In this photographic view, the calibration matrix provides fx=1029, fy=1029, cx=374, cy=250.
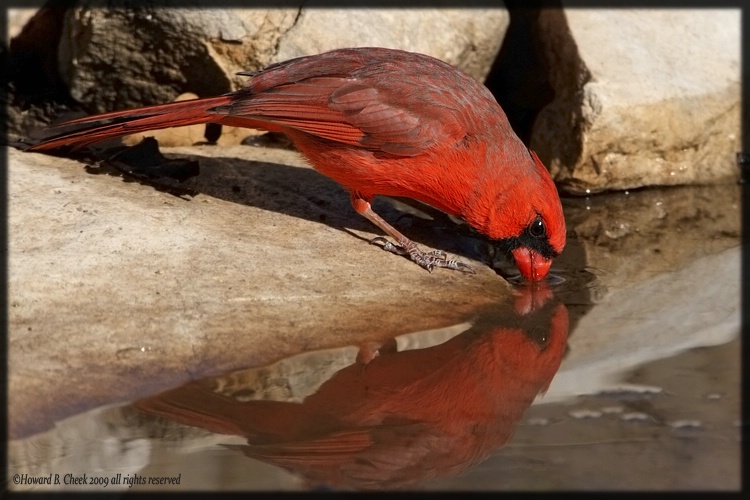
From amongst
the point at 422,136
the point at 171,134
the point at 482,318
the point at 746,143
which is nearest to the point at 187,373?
the point at 482,318

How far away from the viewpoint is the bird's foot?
16.4 ft

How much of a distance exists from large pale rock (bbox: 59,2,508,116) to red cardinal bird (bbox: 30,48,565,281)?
0.83m

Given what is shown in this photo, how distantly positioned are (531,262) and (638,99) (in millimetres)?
1756

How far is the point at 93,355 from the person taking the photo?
376cm

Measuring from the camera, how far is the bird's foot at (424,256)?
4.99 m

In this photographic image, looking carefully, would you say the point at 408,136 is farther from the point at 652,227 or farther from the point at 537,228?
the point at 652,227

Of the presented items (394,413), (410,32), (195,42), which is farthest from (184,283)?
(410,32)

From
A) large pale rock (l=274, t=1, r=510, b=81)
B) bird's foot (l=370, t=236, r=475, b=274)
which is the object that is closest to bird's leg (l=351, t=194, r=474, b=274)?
bird's foot (l=370, t=236, r=475, b=274)

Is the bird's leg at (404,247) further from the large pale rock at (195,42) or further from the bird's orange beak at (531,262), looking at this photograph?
the large pale rock at (195,42)

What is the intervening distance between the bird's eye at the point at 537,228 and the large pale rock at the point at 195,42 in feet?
5.97

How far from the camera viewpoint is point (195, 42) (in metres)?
5.81

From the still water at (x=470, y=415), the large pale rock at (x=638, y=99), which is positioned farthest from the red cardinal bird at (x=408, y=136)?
the large pale rock at (x=638, y=99)

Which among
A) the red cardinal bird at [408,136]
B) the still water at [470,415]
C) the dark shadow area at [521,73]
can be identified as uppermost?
the dark shadow area at [521,73]

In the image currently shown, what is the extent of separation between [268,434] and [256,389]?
1.03ft
